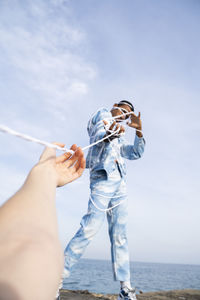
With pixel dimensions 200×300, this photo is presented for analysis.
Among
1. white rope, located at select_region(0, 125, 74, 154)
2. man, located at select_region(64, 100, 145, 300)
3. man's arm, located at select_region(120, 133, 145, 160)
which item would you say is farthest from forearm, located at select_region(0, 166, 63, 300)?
man's arm, located at select_region(120, 133, 145, 160)

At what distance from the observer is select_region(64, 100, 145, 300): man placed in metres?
2.77

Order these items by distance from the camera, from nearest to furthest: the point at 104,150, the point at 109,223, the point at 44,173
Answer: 1. the point at 44,173
2. the point at 109,223
3. the point at 104,150

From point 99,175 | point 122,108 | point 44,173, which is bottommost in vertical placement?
point 44,173

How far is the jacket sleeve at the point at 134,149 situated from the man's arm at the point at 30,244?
255 centimetres

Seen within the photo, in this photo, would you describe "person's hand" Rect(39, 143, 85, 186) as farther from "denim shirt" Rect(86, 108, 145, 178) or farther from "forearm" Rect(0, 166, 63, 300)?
"denim shirt" Rect(86, 108, 145, 178)


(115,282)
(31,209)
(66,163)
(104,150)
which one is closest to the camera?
(31,209)

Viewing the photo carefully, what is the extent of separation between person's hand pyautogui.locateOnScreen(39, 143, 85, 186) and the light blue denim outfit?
155 cm

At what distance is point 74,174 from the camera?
1367mm

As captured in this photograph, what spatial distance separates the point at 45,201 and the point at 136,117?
263 cm

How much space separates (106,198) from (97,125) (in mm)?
952

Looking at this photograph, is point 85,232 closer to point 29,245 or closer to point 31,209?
point 31,209

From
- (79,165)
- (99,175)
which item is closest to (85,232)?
(99,175)

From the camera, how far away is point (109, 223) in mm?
3070

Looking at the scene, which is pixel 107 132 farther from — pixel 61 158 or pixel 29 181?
pixel 29 181
